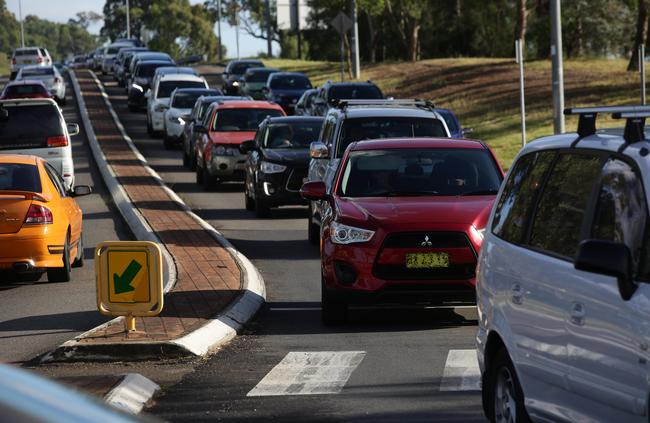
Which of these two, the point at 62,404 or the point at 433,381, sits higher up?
the point at 62,404

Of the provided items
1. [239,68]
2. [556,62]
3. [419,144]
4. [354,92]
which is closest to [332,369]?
[419,144]

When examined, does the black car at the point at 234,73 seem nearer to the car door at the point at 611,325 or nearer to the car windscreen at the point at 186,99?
the car windscreen at the point at 186,99

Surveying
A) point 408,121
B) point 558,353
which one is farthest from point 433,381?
point 408,121

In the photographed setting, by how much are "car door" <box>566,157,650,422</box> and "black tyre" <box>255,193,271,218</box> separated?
17.0 m

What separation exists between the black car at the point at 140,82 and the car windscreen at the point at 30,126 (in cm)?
3154

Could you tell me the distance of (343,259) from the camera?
12336mm

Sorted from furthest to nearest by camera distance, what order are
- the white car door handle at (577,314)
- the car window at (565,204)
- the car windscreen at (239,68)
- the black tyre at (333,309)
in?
1. the car windscreen at (239,68)
2. the black tyre at (333,309)
3. the car window at (565,204)
4. the white car door handle at (577,314)

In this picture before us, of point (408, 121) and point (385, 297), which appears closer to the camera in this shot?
point (385, 297)

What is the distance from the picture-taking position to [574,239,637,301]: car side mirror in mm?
5520

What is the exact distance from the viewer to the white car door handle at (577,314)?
243 inches

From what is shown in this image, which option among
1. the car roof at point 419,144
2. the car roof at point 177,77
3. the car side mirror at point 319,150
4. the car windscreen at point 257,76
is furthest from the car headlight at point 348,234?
the car windscreen at point 257,76

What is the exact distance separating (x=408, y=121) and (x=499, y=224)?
10480 mm

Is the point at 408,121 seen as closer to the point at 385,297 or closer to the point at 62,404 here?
the point at 385,297

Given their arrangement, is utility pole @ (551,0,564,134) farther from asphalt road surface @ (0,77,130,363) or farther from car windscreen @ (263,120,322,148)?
asphalt road surface @ (0,77,130,363)
